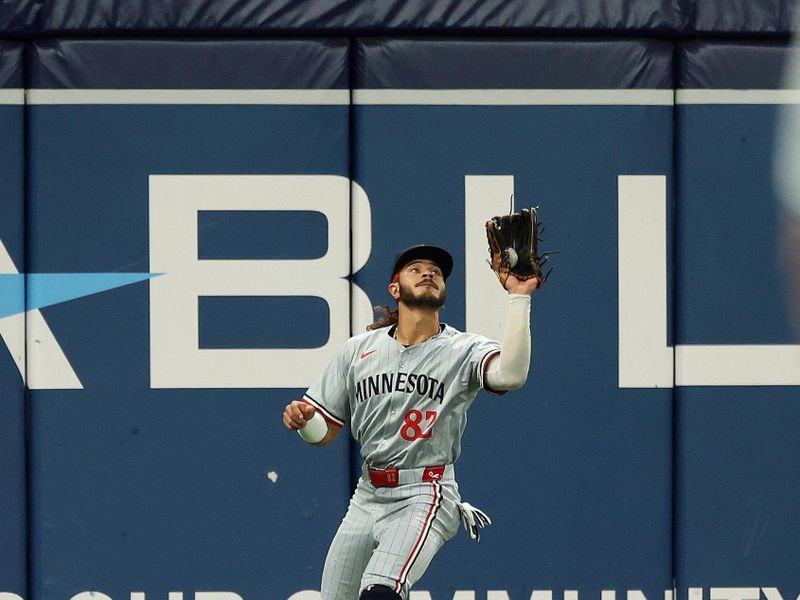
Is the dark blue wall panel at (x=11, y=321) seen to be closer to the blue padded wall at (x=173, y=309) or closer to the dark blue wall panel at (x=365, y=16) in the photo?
the blue padded wall at (x=173, y=309)

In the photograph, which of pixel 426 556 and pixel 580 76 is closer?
pixel 426 556

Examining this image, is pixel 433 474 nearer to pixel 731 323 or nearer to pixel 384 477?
pixel 384 477

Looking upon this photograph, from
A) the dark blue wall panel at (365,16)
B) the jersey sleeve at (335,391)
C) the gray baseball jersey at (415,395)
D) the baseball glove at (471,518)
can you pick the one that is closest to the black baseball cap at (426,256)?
the gray baseball jersey at (415,395)

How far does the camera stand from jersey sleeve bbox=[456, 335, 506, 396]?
4073mm

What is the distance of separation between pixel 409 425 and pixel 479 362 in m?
0.32

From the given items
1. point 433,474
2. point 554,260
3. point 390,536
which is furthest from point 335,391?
point 554,260

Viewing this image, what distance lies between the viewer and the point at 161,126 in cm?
525

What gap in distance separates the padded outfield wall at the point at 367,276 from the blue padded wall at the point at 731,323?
0.01 meters

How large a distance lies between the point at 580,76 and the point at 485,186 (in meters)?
0.63

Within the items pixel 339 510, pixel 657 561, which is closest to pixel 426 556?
pixel 339 510

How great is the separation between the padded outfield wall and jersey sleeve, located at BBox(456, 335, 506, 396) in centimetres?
110

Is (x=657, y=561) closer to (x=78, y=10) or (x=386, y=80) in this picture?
(x=386, y=80)

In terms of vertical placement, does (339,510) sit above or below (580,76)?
below

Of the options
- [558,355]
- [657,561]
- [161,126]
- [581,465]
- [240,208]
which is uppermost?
[161,126]
